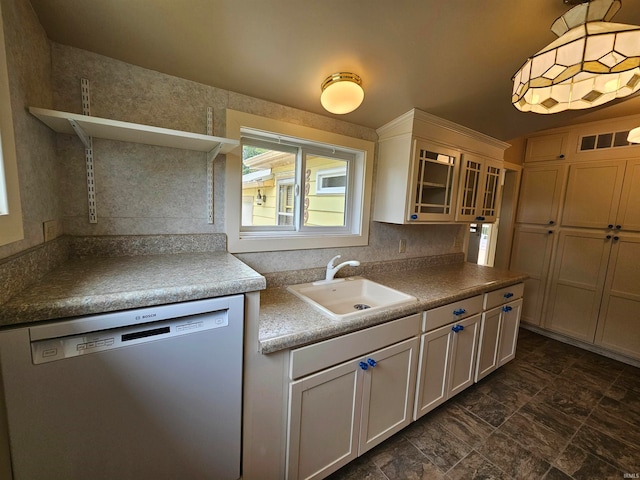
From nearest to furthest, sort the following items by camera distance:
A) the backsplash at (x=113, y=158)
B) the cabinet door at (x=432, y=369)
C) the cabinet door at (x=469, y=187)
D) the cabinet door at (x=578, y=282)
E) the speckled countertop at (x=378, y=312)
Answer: the backsplash at (x=113, y=158)
the speckled countertop at (x=378, y=312)
the cabinet door at (x=432, y=369)
the cabinet door at (x=469, y=187)
the cabinet door at (x=578, y=282)

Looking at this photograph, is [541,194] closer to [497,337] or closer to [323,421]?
[497,337]

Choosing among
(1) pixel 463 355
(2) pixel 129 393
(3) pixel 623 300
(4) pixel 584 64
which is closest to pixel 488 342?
(1) pixel 463 355

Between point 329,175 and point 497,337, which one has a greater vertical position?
point 329,175

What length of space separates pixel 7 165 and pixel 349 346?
4.27 feet

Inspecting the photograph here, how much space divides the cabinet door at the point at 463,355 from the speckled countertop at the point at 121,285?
149cm

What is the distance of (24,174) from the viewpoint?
2.65 feet

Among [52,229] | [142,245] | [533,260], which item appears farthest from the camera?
[533,260]

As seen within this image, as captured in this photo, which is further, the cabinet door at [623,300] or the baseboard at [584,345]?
the baseboard at [584,345]

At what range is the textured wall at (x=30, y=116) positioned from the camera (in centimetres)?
76

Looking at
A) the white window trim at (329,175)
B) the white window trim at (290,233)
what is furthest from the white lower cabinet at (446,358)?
the white window trim at (329,175)

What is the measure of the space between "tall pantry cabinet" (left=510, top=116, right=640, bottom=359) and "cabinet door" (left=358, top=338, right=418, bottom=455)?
8.22ft

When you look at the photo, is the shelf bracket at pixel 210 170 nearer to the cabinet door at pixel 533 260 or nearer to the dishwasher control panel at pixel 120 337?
the dishwasher control panel at pixel 120 337

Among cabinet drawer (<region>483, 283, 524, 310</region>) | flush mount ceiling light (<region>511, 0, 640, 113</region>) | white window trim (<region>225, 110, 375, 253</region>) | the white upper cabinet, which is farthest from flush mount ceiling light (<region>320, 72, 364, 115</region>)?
cabinet drawer (<region>483, 283, 524, 310</region>)

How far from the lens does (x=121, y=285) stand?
824 mm
